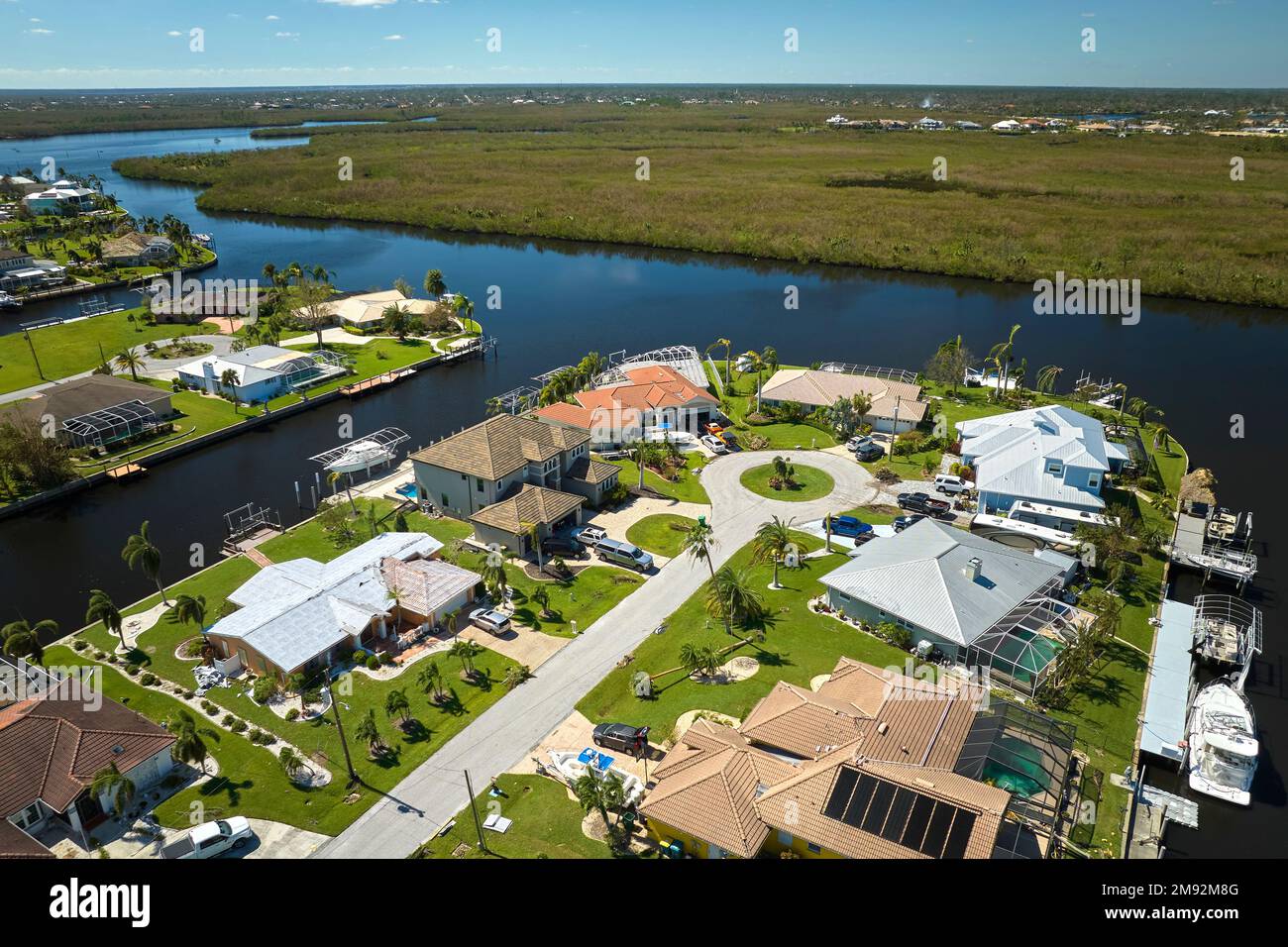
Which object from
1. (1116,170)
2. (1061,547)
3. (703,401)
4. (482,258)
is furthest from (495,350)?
(1116,170)

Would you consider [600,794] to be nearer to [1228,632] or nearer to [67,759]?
[67,759]

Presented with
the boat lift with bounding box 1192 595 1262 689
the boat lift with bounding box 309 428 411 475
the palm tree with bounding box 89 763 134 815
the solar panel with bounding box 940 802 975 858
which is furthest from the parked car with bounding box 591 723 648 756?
the boat lift with bounding box 309 428 411 475

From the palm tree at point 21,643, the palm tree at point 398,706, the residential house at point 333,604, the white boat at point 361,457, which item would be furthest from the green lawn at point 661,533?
the palm tree at point 21,643

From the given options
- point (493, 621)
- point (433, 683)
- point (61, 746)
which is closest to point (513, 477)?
point (493, 621)

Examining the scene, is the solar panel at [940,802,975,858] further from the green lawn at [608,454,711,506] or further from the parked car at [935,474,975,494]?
the parked car at [935,474,975,494]

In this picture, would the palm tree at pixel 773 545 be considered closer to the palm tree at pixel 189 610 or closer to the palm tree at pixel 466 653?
the palm tree at pixel 466 653

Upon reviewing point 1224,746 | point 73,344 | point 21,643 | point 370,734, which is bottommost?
point 1224,746
